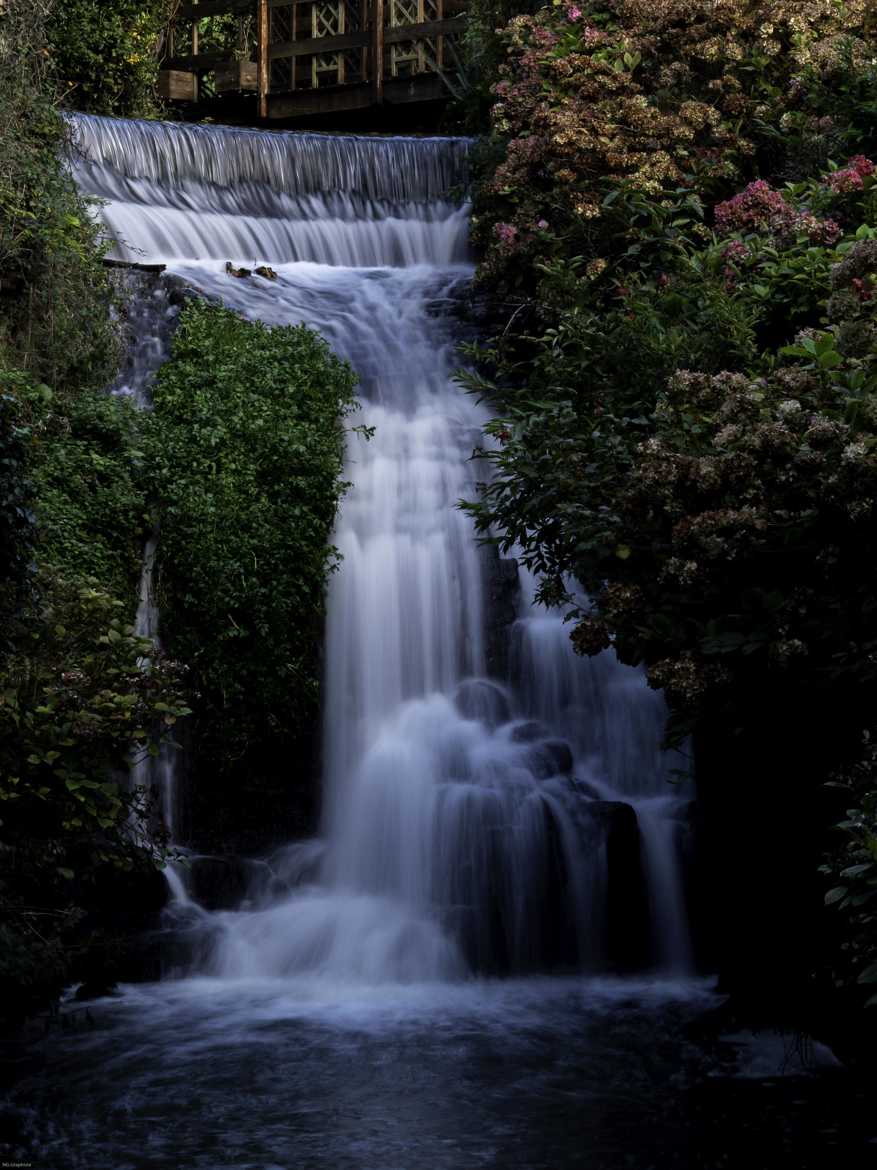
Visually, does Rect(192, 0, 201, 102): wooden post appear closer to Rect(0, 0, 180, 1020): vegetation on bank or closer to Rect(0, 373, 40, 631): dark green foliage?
Rect(0, 0, 180, 1020): vegetation on bank

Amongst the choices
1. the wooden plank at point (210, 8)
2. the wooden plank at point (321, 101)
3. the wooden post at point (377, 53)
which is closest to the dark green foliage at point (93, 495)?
the wooden post at point (377, 53)

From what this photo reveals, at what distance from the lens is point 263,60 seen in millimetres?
21422

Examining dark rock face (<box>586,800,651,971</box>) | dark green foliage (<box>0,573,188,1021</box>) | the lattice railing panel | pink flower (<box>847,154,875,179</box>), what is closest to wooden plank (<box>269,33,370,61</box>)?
the lattice railing panel

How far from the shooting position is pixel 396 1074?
7348mm

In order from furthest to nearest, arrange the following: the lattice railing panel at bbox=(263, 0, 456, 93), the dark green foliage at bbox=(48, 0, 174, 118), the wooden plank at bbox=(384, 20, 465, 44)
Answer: the lattice railing panel at bbox=(263, 0, 456, 93)
the wooden plank at bbox=(384, 20, 465, 44)
the dark green foliage at bbox=(48, 0, 174, 118)

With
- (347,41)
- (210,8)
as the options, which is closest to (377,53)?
(347,41)

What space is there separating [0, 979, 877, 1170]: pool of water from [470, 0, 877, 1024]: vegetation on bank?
2.21 ft

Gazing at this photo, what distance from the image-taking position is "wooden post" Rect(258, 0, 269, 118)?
21406 millimetres

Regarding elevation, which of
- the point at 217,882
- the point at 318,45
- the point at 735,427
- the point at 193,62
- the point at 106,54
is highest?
the point at 193,62

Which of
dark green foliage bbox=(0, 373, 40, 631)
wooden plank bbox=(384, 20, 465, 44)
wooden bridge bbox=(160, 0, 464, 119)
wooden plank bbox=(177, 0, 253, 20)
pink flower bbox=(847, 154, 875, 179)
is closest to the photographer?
dark green foliage bbox=(0, 373, 40, 631)

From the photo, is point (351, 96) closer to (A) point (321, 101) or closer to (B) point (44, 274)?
(A) point (321, 101)

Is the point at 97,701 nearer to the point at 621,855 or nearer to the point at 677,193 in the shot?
the point at 621,855

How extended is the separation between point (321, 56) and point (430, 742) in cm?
1634

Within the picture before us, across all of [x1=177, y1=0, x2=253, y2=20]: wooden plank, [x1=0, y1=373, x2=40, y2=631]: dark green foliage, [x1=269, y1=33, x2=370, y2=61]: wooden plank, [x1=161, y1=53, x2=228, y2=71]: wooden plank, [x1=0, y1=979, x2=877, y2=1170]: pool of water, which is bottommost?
[x1=0, y1=979, x2=877, y2=1170]: pool of water
